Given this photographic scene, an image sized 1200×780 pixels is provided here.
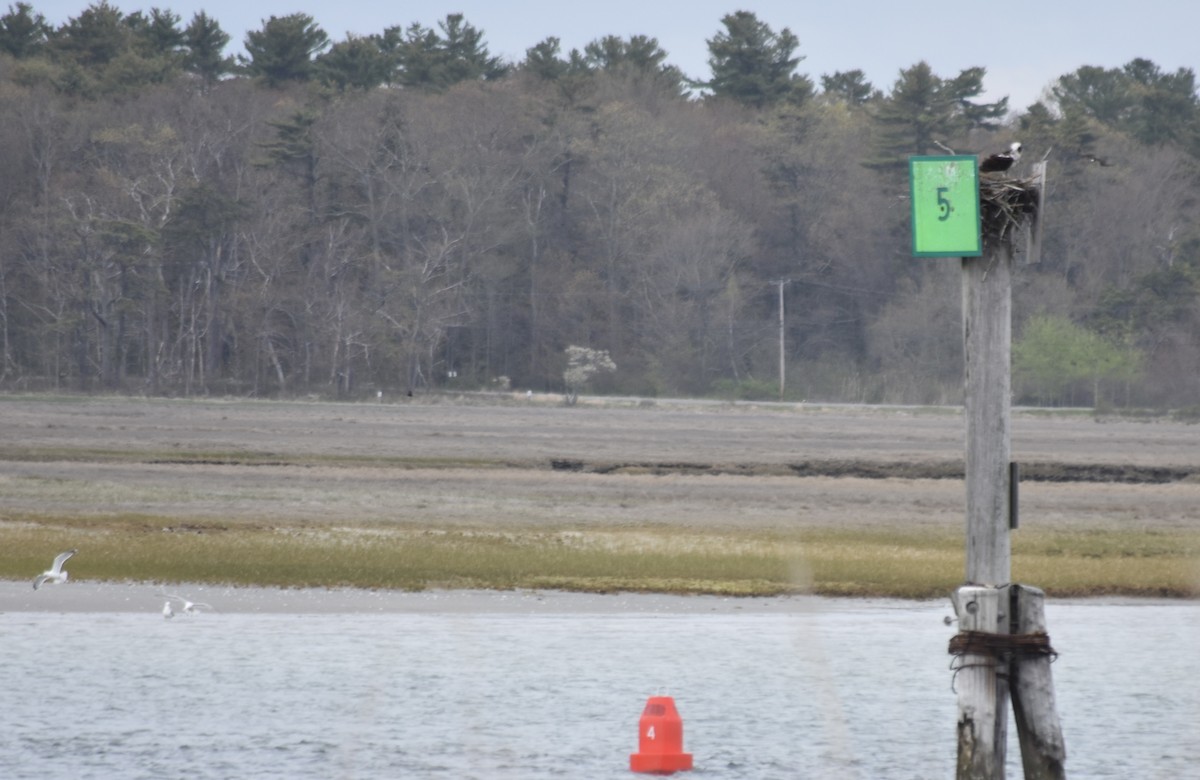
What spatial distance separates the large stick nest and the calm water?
14.4 ft

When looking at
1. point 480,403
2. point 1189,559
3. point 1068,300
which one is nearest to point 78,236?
point 480,403

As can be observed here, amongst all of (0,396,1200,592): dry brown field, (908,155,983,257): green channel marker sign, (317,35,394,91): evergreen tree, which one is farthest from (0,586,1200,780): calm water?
(317,35,394,91): evergreen tree

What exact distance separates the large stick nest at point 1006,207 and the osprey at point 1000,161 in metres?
0.18

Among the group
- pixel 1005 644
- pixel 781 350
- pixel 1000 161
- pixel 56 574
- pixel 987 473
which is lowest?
pixel 56 574

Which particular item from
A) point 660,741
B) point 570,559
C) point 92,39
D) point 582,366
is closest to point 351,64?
point 92,39

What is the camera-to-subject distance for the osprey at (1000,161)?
9961 mm

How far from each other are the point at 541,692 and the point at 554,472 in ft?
82.8

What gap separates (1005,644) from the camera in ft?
31.4

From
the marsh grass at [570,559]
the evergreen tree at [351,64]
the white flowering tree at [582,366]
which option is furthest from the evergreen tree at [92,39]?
the marsh grass at [570,559]

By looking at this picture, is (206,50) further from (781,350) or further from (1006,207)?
(1006,207)

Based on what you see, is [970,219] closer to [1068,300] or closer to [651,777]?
[651,777]

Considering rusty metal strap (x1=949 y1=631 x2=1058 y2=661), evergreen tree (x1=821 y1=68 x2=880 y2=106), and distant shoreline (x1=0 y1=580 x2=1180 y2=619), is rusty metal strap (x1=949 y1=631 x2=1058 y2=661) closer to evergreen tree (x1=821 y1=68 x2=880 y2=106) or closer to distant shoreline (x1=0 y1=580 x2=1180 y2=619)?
distant shoreline (x1=0 y1=580 x2=1180 y2=619)

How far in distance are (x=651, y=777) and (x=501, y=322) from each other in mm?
86249

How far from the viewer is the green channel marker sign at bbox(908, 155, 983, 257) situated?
949 centimetres
